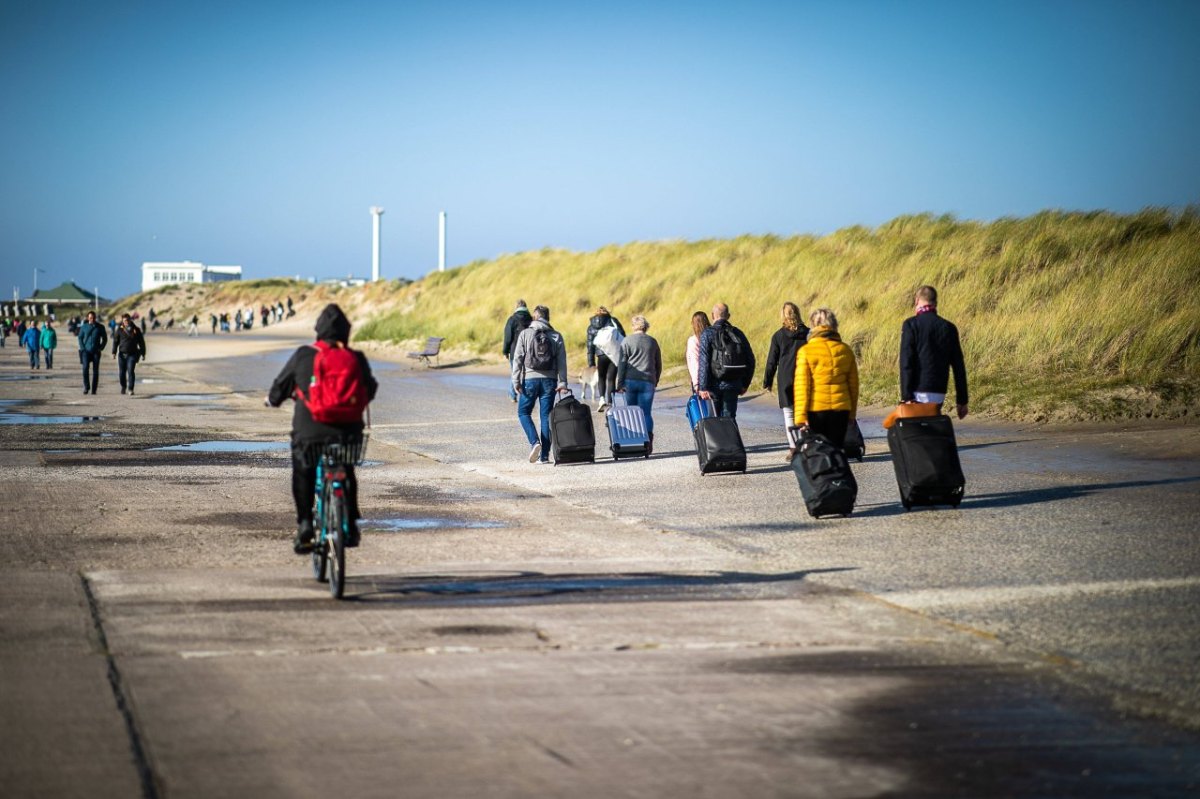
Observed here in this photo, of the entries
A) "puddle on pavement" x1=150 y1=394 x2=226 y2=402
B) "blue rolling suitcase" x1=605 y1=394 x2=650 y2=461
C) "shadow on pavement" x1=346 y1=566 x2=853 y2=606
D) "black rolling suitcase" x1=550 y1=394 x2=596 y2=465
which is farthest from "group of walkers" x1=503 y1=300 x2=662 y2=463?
"puddle on pavement" x1=150 y1=394 x2=226 y2=402

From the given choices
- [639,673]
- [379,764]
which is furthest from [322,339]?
[379,764]

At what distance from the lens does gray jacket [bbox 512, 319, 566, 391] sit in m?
16.7

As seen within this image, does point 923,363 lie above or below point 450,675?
above

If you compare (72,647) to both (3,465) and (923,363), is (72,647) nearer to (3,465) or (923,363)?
(923,363)

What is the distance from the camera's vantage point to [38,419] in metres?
23.4

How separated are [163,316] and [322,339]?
15150 cm

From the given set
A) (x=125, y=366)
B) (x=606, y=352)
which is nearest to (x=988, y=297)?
(x=606, y=352)

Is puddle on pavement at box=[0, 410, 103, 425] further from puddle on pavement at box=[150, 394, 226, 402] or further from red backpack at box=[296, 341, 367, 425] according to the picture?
red backpack at box=[296, 341, 367, 425]

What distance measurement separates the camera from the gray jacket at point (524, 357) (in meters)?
16.7

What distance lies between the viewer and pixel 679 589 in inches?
351

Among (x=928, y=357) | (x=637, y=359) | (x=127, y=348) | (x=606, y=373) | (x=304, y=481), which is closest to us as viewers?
(x=304, y=481)

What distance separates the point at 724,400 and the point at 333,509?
8.91m

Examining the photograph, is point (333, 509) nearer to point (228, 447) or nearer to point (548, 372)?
point (548, 372)

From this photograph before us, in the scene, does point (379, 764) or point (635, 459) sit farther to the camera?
point (635, 459)
